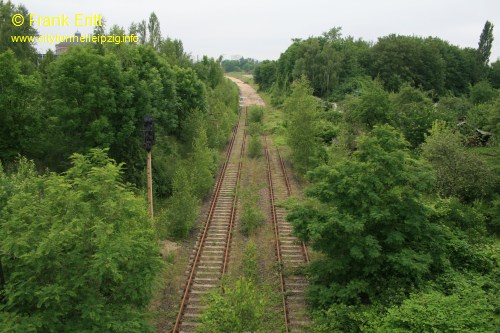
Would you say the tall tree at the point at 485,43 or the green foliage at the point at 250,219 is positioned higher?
the tall tree at the point at 485,43

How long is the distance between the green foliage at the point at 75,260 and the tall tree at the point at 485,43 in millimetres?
90619

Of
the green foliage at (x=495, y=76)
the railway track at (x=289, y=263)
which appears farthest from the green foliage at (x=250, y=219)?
the green foliage at (x=495, y=76)

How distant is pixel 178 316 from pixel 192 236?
686 cm

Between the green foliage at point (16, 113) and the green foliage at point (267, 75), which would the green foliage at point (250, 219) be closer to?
the green foliage at point (16, 113)

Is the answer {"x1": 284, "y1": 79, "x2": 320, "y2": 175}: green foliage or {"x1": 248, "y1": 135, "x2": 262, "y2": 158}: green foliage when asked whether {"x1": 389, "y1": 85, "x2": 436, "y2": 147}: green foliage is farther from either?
{"x1": 248, "y1": 135, "x2": 262, "y2": 158}: green foliage

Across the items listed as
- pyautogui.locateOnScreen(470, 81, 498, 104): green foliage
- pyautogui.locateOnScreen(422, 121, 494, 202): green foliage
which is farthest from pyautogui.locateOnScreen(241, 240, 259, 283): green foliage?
pyautogui.locateOnScreen(470, 81, 498, 104): green foliage

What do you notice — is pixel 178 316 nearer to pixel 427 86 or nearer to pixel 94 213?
pixel 94 213

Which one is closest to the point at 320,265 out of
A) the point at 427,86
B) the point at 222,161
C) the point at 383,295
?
the point at 383,295

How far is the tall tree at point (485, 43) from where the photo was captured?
268 ft

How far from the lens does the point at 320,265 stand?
1425cm

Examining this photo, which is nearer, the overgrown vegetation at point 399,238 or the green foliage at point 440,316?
the green foliage at point 440,316

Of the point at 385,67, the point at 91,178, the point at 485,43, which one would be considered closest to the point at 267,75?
the point at 385,67

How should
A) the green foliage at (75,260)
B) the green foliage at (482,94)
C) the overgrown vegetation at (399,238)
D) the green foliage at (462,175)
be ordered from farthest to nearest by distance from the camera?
the green foliage at (482,94)
the green foliage at (462,175)
the overgrown vegetation at (399,238)
the green foliage at (75,260)

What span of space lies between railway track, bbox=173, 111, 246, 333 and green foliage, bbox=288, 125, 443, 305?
13.7 feet
